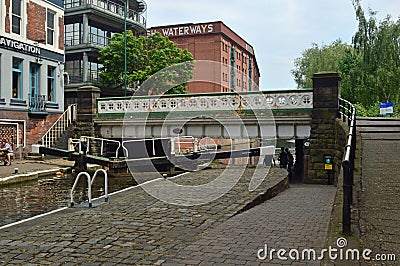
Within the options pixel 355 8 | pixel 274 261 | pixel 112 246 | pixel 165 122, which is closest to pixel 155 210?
pixel 112 246

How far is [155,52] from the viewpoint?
3894cm

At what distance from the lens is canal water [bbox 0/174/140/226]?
38.4 ft

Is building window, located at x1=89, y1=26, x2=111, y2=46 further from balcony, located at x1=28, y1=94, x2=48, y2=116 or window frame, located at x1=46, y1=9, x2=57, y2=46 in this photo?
balcony, located at x1=28, y1=94, x2=48, y2=116

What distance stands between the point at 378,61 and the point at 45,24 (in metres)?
25.7

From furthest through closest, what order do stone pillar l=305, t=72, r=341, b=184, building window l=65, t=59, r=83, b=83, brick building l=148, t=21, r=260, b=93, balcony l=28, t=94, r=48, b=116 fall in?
brick building l=148, t=21, r=260, b=93
building window l=65, t=59, r=83, b=83
balcony l=28, t=94, r=48, b=116
stone pillar l=305, t=72, r=341, b=184

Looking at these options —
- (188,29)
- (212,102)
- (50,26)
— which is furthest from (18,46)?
(188,29)

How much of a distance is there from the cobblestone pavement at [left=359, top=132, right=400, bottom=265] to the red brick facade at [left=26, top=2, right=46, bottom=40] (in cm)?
2311

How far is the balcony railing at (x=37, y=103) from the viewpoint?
89.9 feet

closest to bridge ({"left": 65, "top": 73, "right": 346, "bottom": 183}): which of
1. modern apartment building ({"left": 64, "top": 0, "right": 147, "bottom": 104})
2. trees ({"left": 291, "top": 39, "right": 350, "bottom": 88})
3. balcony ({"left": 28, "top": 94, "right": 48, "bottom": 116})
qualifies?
balcony ({"left": 28, "top": 94, "right": 48, "bottom": 116})

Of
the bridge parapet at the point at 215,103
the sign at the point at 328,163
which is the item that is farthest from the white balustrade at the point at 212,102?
the sign at the point at 328,163

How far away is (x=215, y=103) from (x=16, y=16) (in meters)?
13.4

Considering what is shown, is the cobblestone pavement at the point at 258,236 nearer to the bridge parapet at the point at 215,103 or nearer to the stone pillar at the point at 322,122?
the stone pillar at the point at 322,122

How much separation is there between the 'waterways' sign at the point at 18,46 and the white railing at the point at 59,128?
13.4 ft

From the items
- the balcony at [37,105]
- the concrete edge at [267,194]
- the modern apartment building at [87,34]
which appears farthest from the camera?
the modern apartment building at [87,34]
